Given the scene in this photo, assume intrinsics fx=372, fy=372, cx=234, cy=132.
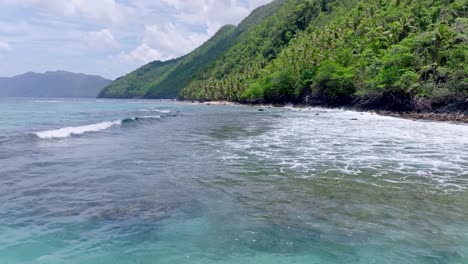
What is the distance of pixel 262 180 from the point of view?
45.7ft

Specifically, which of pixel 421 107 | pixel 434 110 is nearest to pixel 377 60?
pixel 421 107

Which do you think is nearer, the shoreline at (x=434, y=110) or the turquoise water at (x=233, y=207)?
the turquoise water at (x=233, y=207)

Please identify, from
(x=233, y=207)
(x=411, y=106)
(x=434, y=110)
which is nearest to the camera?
(x=233, y=207)

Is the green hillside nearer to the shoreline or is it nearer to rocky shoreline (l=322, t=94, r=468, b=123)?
rocky shoreline (l=322, t=94, r=468, b=123)

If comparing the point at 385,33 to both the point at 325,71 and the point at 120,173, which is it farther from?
the point at 120,173

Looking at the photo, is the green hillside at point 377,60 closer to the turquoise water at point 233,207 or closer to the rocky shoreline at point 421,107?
the rocky shoreline at point 421,107

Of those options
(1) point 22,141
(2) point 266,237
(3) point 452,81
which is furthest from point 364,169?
(3) point 452,81

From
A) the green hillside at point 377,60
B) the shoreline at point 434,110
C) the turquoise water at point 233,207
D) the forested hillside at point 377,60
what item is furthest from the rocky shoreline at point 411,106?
the turquoise water at point 233,207

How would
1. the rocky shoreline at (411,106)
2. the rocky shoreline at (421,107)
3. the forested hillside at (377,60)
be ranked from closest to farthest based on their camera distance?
the rocky shoreline at (421,107) < the rocky shoreline at (411,106) < the forested hillside at (377,60)

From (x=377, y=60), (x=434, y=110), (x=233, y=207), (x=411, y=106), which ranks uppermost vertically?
(x=377, y=60)

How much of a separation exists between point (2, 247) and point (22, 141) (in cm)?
2114

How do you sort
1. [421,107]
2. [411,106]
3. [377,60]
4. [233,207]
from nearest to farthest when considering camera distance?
1. [233,207]
2. [421,107]
3. [411,106]
4. [377,60]

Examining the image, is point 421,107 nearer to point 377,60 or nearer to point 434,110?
point 434,110

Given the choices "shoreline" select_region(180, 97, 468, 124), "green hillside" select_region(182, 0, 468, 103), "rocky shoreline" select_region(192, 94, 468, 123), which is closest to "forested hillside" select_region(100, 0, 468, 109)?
"green hillside" select_region(182, 0, 468, 103)
